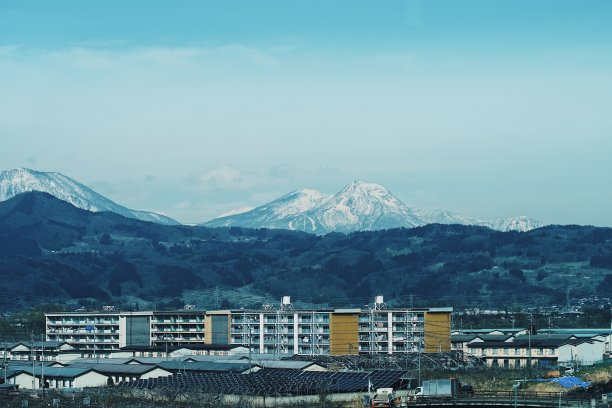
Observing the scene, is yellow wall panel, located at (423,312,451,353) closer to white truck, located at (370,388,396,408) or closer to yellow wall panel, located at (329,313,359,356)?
yellow wall panel, located at (329,313,359,356)

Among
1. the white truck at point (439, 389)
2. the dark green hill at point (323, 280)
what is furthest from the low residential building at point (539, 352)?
the dark green hill at point (323, 280)

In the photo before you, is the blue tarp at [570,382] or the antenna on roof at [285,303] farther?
the antenna on roof at [285,303]

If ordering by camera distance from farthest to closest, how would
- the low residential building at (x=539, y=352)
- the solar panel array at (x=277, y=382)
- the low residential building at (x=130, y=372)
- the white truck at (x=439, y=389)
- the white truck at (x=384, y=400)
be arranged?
the low residential building at (x=539, y=352)
the low residential building at (x=130, y=372)
the solar panel array at (x=277, y=382)
the white truck at (x=439, y=389)
the white truck at (x=384, y=400)

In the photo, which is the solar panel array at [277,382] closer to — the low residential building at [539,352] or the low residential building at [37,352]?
the low residential building at [539,352]

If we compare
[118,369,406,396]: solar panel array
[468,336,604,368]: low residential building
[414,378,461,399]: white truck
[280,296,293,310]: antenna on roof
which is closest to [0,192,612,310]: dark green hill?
[280,296,293,310]: antenna on roof

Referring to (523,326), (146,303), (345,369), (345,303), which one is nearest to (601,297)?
(345,303)

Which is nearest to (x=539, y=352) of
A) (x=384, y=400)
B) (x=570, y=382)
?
(x=570, y=382)

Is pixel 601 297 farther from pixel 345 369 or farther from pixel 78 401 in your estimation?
pixel 78 401
